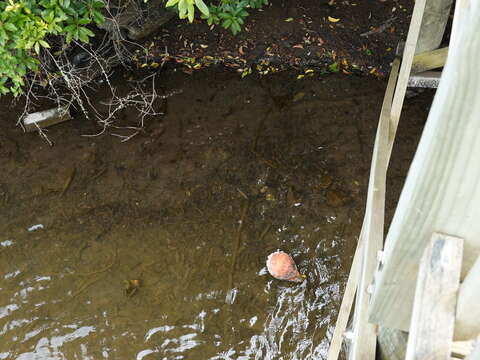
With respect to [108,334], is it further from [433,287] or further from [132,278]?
[433,287]

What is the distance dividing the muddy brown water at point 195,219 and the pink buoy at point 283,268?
0.30ft

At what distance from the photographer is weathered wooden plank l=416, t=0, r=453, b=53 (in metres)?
4.27

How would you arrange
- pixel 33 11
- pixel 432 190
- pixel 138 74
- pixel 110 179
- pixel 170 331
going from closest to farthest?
pixel 432 190 → pixel 33 11 → pixel 170 331 → pixel 110 179 → pixel 138 74

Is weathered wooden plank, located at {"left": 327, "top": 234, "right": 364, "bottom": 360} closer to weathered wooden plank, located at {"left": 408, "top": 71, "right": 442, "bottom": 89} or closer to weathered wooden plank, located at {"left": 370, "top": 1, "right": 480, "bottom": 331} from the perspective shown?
weathered wooden plank, located at {"left": 370, "top": 1, "right": 480, "bottom": 331}

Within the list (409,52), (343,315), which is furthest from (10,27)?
(343,315)

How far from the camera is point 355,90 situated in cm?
552

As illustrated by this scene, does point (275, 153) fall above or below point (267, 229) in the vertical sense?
above

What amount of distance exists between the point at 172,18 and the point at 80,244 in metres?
3.14

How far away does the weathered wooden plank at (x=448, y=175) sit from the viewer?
71 cm

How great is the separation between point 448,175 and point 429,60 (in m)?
4.49

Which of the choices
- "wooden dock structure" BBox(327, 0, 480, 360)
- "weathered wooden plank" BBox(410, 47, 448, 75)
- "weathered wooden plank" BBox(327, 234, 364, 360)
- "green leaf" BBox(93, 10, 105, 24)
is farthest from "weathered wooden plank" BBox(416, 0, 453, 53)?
"wooden dock structure" BBox(327, 0, 480, 360)

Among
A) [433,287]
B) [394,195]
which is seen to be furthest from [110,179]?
[433,287]

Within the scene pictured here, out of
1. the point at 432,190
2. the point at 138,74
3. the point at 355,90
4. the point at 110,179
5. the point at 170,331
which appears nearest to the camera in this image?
the point at 432,190

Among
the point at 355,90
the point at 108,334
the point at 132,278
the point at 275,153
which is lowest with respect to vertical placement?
the point at 108,334
